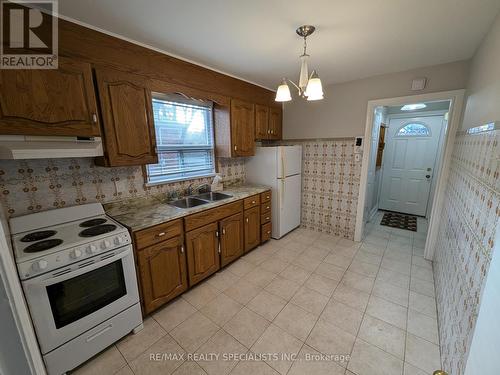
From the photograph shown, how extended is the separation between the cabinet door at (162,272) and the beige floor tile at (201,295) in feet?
0.38

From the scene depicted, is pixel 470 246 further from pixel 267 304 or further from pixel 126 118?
pixel 126 118

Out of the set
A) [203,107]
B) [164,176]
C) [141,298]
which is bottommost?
[141,298]

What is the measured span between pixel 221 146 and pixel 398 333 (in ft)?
8.54

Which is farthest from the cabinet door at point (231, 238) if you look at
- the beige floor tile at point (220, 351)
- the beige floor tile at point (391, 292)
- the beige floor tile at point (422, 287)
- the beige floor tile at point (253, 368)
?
the beige floor tile at point (422, 287)

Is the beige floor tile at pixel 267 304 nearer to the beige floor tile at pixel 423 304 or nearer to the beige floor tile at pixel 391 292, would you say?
the beige floor tile at pixel 391 292

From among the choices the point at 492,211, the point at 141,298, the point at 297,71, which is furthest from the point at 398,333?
the point at 297,71

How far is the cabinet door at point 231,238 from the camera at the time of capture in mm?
2393

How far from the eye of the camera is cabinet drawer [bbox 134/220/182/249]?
165 cm

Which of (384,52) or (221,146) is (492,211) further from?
(221,146)

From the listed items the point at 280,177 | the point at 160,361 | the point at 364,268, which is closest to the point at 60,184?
Answer: the point at 160,361

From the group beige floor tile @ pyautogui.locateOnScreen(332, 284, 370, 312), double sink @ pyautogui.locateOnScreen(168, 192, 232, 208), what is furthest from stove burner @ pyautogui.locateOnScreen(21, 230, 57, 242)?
beige floor tile @ pyautogui.locateOnScreen(332, 284, 370, 312)

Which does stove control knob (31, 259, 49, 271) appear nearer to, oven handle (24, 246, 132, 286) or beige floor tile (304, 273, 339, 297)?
oven handle (24, 246, 132, 286)

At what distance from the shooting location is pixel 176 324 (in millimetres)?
1769

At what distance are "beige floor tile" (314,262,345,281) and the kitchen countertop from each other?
1.33m
